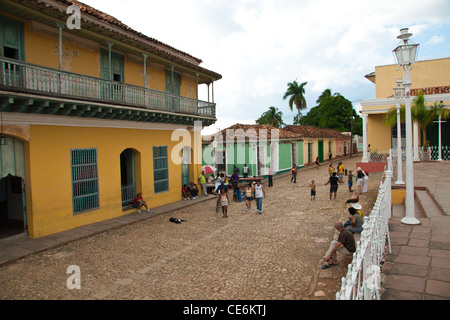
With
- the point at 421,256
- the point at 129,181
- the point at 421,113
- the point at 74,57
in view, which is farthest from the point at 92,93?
the point at 421,113

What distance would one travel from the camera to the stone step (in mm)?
8224

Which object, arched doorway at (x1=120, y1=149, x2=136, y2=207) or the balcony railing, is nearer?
the balcony railing

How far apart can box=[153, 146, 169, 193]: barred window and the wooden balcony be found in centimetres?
147

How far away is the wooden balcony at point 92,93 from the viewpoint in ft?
25.7

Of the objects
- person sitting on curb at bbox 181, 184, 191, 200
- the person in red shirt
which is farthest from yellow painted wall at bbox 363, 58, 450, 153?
the person in red shirt

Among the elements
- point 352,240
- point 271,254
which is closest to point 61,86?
point 271,254

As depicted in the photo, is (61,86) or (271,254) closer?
(271,254)

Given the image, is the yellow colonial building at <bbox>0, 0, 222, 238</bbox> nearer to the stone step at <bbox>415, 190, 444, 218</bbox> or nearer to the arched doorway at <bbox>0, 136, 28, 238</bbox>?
the arched doorway at <bbox>0, 136, 28, 238</bbox>

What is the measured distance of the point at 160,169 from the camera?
45.7 feet

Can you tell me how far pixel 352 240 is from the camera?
613 cm

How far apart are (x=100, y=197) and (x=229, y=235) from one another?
4.91 m

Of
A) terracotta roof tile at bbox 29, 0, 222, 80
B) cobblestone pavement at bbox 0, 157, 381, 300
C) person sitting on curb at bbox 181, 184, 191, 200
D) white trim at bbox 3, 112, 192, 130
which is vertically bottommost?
cobblestone pavement at bbox 0, 157, 381, 300

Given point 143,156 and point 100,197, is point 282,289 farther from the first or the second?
point 143,156

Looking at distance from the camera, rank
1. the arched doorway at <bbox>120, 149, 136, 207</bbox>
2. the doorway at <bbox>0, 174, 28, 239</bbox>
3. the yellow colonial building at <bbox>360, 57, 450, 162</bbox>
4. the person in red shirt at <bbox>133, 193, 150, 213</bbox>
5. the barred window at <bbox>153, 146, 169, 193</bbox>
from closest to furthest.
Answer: the doorway at <bbox>0, 174, 28, 239</bbox>
the person in red shirt at <bbox>133, 193, 150, 213</bbox>
the arched doorway at <bbox>120, 149, 136, 207</bbox>
the barred window at <bbox>153, 146, 169, 193</bbox>
the yellow colonial building at <bbox>360, 57, 450, 162</bbox>
